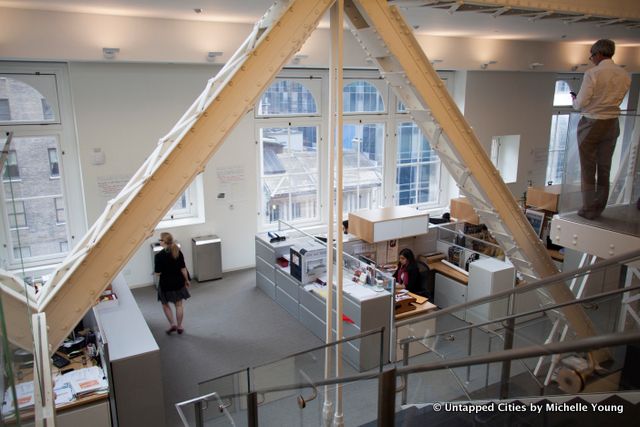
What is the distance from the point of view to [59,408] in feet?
14.7

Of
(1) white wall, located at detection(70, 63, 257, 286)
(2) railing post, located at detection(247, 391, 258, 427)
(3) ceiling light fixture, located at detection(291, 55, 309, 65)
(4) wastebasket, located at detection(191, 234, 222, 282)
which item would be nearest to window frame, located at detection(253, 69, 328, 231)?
(1) white wall, located at detection(70, 63, 257, 286)

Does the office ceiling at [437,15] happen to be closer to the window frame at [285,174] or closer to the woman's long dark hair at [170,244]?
the window frame at [285,174]

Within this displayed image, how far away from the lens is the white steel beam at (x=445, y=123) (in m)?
3.87

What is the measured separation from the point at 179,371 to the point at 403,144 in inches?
287

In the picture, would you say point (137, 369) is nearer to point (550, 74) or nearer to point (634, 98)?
point (550, 74)

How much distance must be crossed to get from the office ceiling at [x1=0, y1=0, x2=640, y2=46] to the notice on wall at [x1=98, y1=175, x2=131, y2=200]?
2.61 metres

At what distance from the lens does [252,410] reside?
13.8 feet

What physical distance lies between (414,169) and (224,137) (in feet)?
30.5

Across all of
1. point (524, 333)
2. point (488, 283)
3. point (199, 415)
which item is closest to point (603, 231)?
point (524, 333)

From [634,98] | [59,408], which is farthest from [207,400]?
[634,98]

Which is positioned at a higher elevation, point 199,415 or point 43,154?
point 43,154

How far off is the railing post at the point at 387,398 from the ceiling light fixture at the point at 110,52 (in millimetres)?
6708

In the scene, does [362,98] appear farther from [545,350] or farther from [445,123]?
[545,350]

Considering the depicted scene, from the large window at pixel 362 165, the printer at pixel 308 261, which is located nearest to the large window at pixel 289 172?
the large window at pixel 362 165
